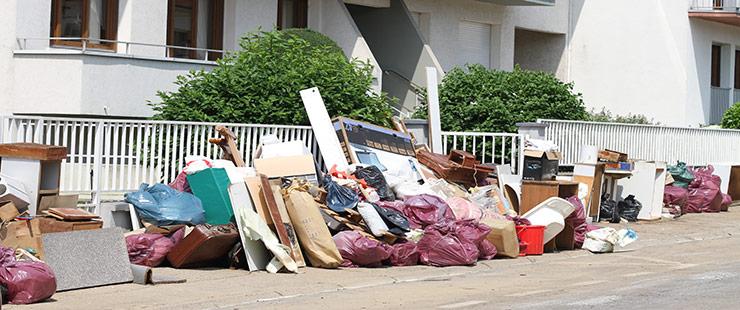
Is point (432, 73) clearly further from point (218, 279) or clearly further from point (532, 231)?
point (218, 279)

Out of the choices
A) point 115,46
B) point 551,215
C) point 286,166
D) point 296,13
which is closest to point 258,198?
point 286,166

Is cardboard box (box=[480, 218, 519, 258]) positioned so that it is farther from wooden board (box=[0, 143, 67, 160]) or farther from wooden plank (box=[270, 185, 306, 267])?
wooden board (box=[0, 143, 67, 160])

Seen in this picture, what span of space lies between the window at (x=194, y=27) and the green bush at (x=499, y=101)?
440 centimetres

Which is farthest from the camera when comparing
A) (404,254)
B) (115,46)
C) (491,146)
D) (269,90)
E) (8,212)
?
(115,46)

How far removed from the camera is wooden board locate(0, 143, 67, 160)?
41.9ft

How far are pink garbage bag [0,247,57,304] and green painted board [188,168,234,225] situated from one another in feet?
9.72

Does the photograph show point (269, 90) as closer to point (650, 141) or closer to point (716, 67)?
point (650, 141)

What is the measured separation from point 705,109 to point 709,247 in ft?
60.5

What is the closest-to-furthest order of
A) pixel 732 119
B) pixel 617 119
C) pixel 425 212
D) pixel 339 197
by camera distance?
pixel 339 197 < pixel 425 212 < pixel 617 119 < pixel 732 119

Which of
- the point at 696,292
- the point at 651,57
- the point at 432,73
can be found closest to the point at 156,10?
the point at 432,73

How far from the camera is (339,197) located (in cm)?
1420

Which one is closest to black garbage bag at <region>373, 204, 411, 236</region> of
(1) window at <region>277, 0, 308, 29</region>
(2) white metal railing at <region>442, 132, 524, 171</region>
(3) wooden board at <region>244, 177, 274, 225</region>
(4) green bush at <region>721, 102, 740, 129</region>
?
(3) wooden board at <region>244, 177, 274, 225</region>

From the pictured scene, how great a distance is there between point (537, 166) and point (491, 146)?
1.52 metres

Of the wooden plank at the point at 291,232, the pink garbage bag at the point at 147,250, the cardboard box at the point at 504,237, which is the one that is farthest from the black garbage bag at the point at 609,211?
the pink garbage bag at the point at 147,250
